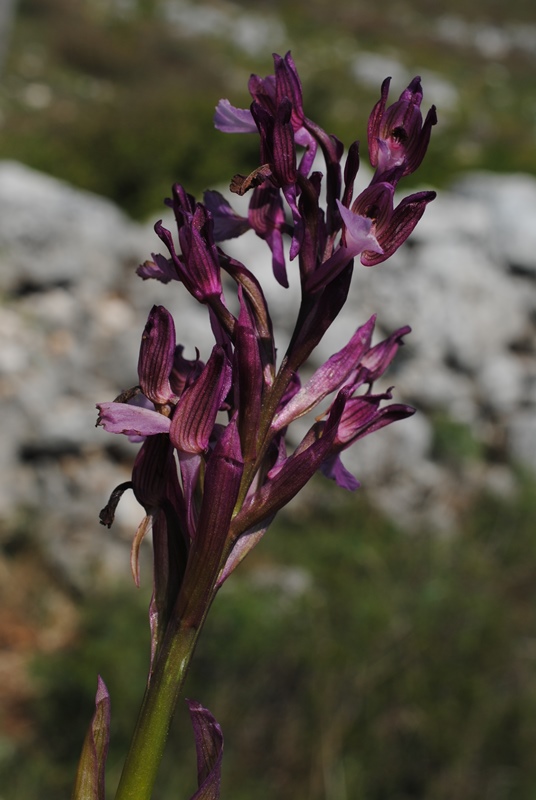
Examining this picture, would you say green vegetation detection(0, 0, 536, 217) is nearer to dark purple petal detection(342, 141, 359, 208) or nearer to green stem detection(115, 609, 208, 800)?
dark purple petal detection(342, 141, 359, 208)

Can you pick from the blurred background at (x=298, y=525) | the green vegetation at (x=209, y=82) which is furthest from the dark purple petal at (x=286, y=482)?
the green vegetation at (x=209, y=82)

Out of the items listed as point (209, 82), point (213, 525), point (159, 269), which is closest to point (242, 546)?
point (213, 525)

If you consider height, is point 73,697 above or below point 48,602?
below

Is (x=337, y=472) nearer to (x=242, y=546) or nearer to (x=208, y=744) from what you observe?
(x=242, y=546)

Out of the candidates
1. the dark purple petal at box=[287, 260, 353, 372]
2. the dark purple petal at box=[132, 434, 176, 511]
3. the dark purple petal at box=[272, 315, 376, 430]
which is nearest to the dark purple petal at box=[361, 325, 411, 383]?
the dark purple petal at box=[272, 315, 376, 430]

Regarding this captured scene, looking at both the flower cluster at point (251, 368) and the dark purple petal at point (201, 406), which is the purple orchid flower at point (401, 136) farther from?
the dark purple petal at point (201, 406)

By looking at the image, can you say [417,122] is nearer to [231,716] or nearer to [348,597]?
[231,716]

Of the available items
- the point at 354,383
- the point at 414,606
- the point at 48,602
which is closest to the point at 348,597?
the point at 414,606
